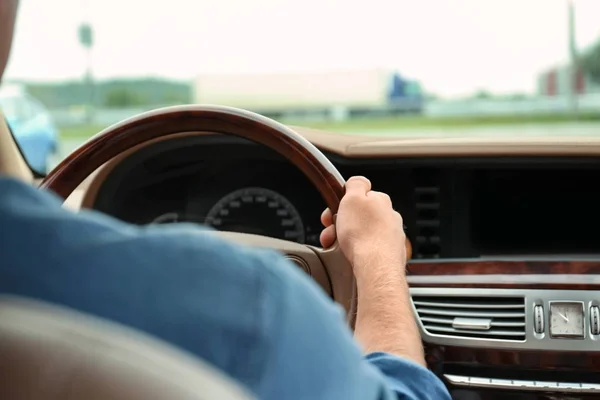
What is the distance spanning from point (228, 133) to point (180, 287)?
1.05 m

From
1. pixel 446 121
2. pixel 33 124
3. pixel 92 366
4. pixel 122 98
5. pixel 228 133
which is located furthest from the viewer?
pixel 446 121

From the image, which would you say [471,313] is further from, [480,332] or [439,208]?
[439,208]

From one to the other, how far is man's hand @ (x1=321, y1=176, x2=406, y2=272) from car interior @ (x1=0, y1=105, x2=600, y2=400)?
0.49 feet

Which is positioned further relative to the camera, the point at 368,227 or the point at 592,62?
the point at 592,62

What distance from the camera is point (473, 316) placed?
2.23 metres

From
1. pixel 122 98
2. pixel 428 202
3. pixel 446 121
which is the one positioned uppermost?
pixel 122 98

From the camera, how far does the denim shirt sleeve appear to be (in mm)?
699

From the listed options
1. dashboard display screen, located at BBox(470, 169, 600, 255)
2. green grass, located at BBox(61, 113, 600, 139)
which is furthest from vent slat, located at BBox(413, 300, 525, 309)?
green grass, located at BBox(61, 113, 600, 139)

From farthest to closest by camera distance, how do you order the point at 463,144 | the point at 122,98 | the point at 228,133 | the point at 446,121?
the point at 446,121 < the point at 122,98 < the point at 463,144 < the point at 228,133

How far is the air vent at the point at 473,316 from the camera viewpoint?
2.18 metres

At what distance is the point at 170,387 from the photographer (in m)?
0.63

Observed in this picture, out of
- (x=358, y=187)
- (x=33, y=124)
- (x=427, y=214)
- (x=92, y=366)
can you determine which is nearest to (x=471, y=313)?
(x=427, y=214)

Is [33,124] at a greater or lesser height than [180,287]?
lesser

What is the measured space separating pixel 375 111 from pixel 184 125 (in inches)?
136
